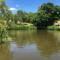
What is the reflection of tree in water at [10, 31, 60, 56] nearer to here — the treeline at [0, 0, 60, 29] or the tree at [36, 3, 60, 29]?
the tree at [36, 3, 60, 29]

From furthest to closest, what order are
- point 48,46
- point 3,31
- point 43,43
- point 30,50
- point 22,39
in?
point 22,39 < point 43,43 < point 3,31 < point 48,46 < point 30,50

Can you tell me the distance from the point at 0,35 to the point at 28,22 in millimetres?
38880

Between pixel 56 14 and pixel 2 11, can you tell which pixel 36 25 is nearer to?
pixel 56 14

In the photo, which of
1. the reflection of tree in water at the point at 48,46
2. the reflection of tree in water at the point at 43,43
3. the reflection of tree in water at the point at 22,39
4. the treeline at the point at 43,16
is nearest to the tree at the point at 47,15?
the treeline at the point at 43,16

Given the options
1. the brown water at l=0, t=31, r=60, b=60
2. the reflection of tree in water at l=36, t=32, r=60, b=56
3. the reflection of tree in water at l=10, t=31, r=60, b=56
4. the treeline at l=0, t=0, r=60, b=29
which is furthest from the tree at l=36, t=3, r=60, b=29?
the brown water at l=0, t=31, r=60, b=60

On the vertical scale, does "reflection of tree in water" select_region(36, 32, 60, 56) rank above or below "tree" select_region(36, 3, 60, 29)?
below

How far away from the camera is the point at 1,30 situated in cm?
1784

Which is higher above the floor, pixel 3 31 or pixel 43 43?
pixel 3 31

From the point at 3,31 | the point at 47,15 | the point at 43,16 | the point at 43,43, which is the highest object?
the point at 47,15

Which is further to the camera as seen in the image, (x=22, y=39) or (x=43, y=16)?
(x=43, y=16)

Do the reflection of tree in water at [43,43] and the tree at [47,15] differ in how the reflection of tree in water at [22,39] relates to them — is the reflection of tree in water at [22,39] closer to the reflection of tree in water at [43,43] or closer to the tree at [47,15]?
the reflection of tree in water at [43,43]

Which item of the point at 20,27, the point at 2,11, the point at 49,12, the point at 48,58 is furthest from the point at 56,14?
the point at 48,58

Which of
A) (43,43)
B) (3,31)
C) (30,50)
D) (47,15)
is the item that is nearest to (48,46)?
(43,43)

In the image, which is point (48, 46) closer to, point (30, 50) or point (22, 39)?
point (30, 50)
